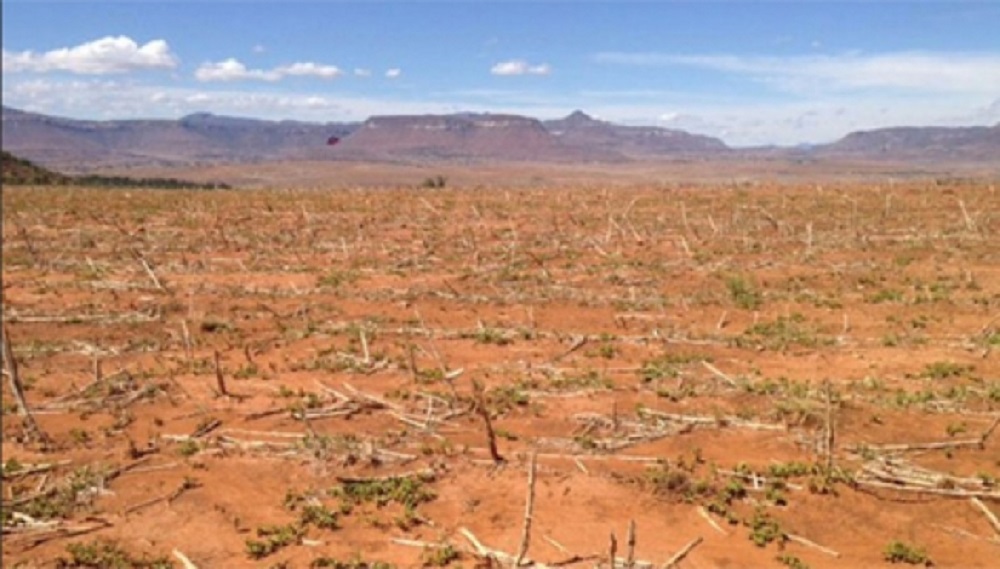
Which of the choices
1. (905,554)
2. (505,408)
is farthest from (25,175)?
(905,554)

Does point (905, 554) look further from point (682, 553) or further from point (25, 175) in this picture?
point (25, 175)

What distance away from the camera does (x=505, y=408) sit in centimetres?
951

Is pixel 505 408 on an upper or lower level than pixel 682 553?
upper

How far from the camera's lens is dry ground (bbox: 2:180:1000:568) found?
6809 mm

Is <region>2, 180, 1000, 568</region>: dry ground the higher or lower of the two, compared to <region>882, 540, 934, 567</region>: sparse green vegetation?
higher

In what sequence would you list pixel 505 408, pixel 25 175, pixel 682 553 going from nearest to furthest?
1. pixel 682 553
2. pixel 505 408
3. pixel 25 175

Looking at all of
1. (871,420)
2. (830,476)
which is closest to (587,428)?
(830,476)

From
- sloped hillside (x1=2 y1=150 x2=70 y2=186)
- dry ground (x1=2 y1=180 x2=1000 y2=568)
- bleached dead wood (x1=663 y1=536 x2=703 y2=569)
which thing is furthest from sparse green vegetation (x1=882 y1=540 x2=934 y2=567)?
sloped hillside (x1=2 y1=150 x2=70 y2=186)

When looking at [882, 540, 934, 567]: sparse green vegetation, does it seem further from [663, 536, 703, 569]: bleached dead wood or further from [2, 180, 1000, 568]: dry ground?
[663, 536, 703, 569]: bleached dead wood

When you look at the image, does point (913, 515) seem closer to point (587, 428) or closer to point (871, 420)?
point (871, 420)

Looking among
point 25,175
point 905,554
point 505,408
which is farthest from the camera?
point 25,175

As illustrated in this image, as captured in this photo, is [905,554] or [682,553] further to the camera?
[905,554]

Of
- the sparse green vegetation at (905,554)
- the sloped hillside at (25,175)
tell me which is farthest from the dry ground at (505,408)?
the sloped hillside at (25,175)

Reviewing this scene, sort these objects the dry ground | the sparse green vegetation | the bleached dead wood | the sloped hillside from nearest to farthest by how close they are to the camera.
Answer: the bleached dead wood
the sparse green vegetation
the dry ground
the sloped hillside
